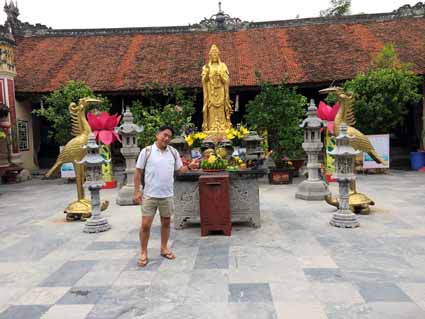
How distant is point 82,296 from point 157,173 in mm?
1526

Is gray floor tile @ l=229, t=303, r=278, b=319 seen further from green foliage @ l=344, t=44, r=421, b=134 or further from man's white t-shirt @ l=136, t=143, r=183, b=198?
green foliage @ l=344, t=44, r=421, b=134

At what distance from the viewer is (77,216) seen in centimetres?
725

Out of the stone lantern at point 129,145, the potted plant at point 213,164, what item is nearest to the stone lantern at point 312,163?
the potted plant at point 213,164

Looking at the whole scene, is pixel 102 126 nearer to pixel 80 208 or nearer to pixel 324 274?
pixel 80 208

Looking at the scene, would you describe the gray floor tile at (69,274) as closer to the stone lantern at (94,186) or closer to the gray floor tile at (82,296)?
the gray floor tile at (82,296)

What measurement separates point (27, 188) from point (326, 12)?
25.3 m

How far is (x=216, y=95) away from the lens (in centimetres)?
1066

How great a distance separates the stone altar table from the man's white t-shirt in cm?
147

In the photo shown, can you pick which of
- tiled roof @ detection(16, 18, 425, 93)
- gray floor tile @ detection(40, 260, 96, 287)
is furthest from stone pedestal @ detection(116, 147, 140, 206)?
tiled roof @ detection(16, 18, 425, 93)

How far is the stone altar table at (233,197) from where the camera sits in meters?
6.13

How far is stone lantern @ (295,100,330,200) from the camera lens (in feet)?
28.1

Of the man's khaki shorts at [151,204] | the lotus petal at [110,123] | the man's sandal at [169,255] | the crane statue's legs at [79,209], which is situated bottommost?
the man's sandal at [169,255]

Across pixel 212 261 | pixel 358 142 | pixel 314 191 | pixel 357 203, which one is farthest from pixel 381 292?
pixel 314 191

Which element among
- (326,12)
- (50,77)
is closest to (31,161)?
(50,77)
